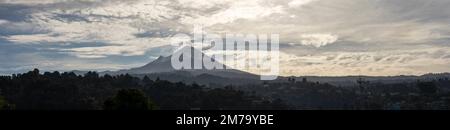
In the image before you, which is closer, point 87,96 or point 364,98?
point 87,96

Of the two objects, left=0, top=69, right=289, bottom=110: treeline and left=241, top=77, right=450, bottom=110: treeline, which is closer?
left=0, top=69, right=289, bottom=110: treeline

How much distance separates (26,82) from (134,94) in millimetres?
59782

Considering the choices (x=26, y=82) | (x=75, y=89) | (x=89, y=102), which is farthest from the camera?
(x=26, y=82)

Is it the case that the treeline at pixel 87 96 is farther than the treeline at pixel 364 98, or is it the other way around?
the treeline at pixel 364 98

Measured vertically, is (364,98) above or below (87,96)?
below

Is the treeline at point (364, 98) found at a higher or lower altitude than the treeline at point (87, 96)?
lower

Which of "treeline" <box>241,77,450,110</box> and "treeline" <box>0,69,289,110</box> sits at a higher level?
"treeline" <box>0,69,289,110</box>
